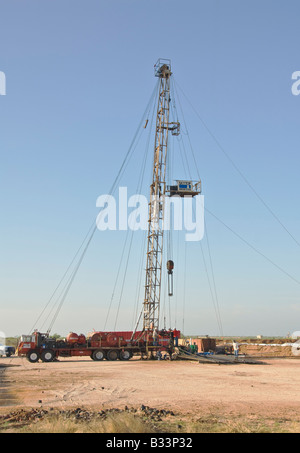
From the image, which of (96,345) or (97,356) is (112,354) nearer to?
(97,356)

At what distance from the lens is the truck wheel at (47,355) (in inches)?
1502

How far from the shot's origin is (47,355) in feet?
126

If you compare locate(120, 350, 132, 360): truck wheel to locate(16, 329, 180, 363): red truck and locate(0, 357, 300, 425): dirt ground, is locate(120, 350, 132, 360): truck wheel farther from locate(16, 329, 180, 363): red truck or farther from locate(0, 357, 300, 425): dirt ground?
locate(0, 357, 300, 425): dirt ground

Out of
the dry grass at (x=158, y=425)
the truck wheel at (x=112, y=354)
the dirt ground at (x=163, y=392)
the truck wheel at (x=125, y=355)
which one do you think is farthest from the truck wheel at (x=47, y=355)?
the dry grass at (x=158, y=425)

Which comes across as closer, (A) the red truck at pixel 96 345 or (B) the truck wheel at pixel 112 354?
(A) the red truck at pixel 96 345

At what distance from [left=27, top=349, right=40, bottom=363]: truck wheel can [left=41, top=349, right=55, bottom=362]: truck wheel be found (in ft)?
1.67

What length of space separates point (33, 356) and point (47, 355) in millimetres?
1158

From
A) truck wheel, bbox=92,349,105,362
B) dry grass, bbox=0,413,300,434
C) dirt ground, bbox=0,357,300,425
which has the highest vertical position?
dry grass, bbox=0,413,300,434

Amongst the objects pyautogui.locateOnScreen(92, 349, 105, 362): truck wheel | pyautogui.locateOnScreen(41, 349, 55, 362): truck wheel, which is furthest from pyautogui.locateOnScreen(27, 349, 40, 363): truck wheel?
pyautogui.locateOnScreen(92, 349, 105, 362): truck wheel

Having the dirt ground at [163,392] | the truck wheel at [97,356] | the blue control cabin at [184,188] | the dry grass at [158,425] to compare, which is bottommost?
the truck wheel at [97,356]

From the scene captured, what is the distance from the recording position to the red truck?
38250mm

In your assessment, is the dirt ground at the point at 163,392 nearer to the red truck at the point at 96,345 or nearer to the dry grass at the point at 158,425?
the dry grass at the point at 158,425

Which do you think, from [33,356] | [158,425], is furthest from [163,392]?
[33,356]
